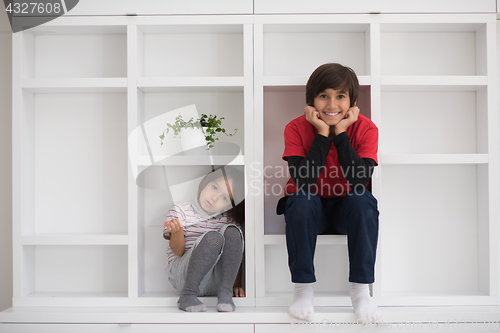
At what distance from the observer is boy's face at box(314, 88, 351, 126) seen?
4.35ft

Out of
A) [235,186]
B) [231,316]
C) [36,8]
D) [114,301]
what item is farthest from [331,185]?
[36,8]

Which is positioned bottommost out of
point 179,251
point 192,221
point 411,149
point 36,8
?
point 179,251

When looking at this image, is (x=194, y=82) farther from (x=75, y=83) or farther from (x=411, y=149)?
(x=411, y=149)

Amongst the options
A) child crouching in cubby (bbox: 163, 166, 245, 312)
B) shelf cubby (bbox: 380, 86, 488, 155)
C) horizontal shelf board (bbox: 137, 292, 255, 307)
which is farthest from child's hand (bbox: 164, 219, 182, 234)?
shelf cubby (bbox: 380, 86, 488, 155)

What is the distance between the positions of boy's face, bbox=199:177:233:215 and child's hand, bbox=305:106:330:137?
0.38 metres

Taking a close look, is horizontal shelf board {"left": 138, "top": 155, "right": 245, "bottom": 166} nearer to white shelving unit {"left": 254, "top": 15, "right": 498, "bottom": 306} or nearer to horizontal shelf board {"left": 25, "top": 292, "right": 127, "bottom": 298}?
white shelving unit {"left": 254, "top": 15, "right": 498, "bottom": 306}

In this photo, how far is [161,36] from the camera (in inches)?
62.5

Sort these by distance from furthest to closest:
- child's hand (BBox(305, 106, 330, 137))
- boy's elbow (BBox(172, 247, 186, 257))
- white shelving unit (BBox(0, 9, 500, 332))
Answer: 1. white shelving unit (BBox(0, 9, 500, 332))
2. boy's elbow (BBox(172, 247, 186, 257))
3. child's hand (BBox(305, 106, 330, 137))

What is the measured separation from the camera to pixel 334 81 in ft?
4.30

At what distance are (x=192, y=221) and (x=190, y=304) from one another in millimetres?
300

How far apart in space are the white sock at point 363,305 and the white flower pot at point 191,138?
0.74 metres

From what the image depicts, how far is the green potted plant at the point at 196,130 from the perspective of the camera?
1.46 m

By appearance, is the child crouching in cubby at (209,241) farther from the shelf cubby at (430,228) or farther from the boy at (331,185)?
the shelf cubby at (430,228)

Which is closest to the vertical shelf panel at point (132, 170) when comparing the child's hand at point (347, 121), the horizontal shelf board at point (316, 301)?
the horizontal shelf board at point (316, 301)
